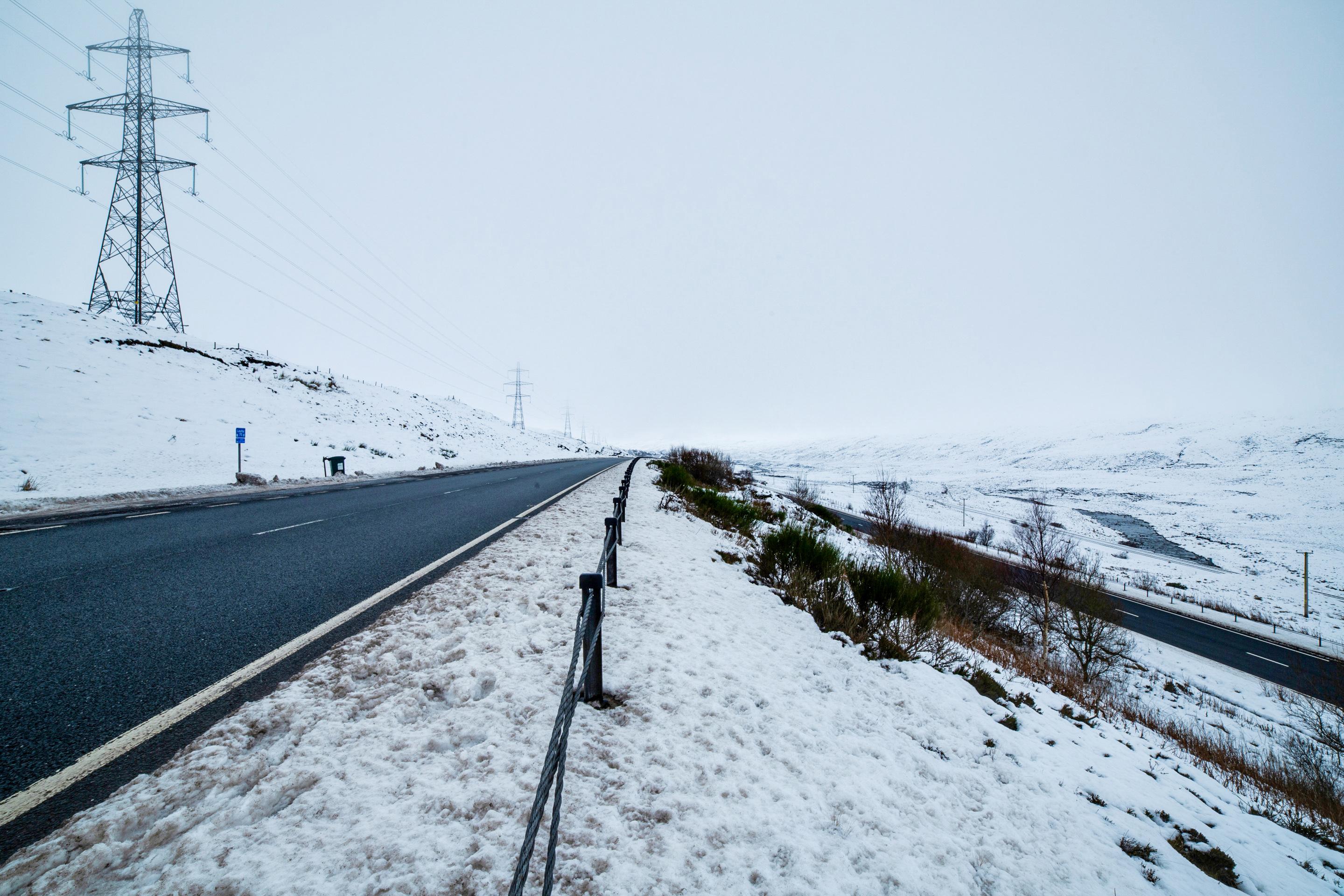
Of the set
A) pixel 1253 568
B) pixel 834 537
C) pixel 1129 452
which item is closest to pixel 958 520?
pixel 1253 568

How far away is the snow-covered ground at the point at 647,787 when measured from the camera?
6.42 feet

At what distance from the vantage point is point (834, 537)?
24.2 m

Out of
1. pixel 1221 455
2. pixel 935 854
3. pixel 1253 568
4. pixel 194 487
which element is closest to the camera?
pixel 935 854

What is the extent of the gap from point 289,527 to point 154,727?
6495 mm

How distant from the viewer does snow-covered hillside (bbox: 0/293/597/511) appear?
14438mm

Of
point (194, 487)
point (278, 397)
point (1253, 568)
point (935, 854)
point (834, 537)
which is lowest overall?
point (1253, 568)

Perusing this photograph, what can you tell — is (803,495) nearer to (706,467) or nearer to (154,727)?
(706,467)

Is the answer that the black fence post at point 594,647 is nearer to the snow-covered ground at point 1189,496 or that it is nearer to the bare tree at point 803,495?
the bare tree at point 803,495

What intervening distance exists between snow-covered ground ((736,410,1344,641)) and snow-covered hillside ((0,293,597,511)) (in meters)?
55.8

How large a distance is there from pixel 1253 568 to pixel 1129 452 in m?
90.3

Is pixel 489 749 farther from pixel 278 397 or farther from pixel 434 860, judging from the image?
pixel 278 397

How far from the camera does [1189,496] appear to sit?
7581cm

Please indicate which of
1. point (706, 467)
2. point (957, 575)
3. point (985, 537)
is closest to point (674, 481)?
point (706, 467)

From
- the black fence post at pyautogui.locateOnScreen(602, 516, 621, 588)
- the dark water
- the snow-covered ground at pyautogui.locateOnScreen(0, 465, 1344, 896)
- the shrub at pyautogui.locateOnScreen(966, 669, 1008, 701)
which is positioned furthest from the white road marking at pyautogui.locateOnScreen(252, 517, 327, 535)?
the dark water
